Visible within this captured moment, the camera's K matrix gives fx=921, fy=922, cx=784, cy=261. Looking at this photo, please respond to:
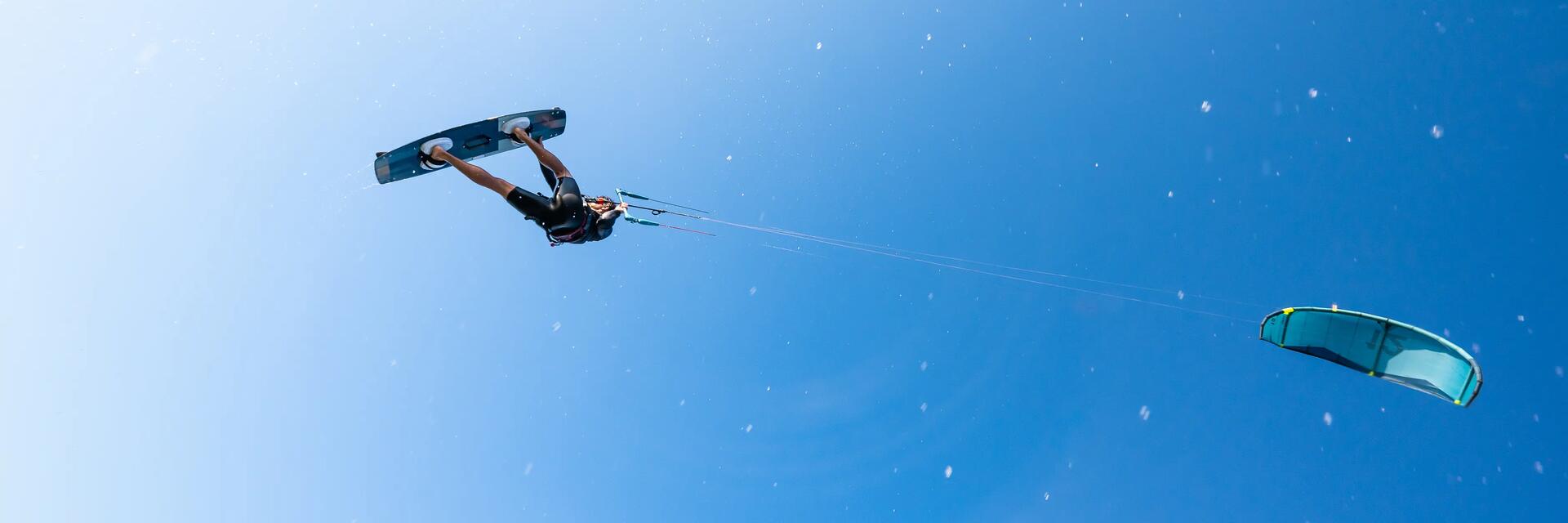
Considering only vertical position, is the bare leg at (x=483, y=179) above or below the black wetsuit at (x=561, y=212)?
above

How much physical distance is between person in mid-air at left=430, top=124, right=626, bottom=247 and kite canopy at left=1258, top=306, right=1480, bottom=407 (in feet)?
27.9

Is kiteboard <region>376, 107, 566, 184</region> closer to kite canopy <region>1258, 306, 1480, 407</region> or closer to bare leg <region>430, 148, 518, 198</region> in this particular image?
bare leg <region>430, 148, 518, 198</region>

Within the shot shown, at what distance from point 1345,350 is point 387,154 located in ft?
39.2

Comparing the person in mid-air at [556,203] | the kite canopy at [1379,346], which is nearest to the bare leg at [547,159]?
the person in mid-air at [556,203]

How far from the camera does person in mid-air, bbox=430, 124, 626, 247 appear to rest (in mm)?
10031

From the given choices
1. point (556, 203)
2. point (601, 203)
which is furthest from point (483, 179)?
point (601, 203)

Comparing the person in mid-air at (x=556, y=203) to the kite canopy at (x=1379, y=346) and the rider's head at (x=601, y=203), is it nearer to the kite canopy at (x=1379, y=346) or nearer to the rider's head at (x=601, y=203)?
the rider's head at (x=601, y=203)

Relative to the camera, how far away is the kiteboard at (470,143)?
10695mm

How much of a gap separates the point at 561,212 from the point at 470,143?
90.6 inches

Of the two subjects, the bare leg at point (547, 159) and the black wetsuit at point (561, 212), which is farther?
the bare leg at point (547, 159)

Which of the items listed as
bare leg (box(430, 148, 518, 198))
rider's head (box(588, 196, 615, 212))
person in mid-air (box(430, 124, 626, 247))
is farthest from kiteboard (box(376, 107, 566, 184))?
rider's head (box(588, 196, 615, 212))

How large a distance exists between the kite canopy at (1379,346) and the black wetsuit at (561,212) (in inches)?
338

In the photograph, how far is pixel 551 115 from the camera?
12.3 m

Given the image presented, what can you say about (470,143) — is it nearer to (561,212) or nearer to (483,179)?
(483,179)
